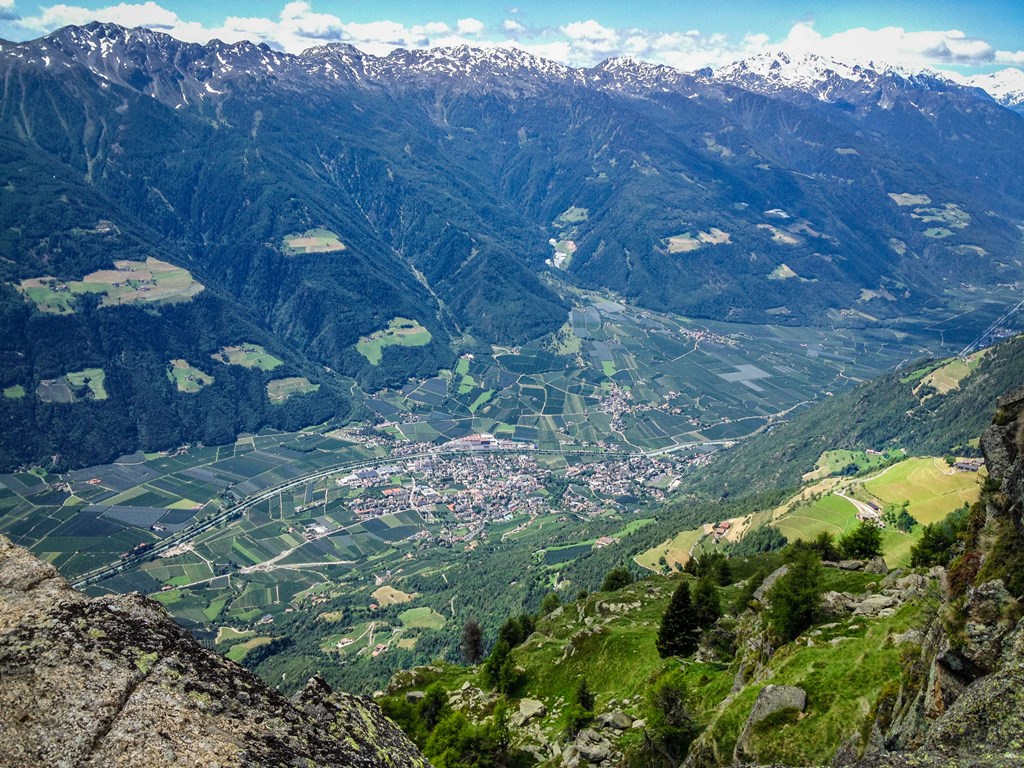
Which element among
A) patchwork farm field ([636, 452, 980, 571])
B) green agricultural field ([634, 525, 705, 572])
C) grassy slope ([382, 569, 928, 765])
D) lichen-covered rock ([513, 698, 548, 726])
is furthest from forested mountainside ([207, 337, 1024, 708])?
lichen-covered rock ([513, 698, 548, 726])

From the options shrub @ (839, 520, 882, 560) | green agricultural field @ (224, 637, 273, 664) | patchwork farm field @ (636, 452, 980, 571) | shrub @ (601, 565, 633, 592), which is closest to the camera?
shrub @ (839, 520, 882, 560)

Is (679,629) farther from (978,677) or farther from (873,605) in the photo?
(978,677)

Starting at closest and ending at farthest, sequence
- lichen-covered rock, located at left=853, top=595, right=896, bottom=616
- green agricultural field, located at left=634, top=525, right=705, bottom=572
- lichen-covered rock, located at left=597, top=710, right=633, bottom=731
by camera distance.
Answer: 1. lichen-covered rock, located at left=853, top=595, right=896, bottom=616
2. lichen-covered rock, located at left=597, top=710, right=633, bottom=731
3. green agricultural field, located at left=634, top=525, right=705, bottom=572

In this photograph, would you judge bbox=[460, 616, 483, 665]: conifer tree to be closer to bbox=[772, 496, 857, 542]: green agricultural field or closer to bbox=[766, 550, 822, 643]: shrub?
bbox=[766, 550, 822, 643]: shrub

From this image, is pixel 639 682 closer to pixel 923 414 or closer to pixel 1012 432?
pixel 1012 432

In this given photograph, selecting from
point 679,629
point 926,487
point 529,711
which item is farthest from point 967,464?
point 529,711

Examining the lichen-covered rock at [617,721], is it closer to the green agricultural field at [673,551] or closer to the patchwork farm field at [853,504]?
the patchwork farm field at [853,504]
